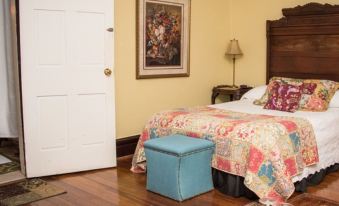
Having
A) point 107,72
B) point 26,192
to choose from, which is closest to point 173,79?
point 107,72

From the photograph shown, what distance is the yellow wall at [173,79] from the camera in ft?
14.4

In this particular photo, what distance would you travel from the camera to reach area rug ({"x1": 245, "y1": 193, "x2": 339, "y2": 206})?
10.1 ft

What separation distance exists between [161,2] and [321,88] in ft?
6.74

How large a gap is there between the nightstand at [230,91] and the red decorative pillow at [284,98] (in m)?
0.90

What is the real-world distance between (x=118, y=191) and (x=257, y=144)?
125 centimetres

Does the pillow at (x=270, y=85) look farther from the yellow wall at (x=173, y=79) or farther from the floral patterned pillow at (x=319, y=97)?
the yellow wall at (x=173, y=79)

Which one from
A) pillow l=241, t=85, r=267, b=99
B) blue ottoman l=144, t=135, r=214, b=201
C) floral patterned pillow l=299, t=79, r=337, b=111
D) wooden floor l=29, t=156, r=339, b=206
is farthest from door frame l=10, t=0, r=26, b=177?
floral patterned pillow l=299, t=79, r=337, b=111

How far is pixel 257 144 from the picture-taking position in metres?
3.05

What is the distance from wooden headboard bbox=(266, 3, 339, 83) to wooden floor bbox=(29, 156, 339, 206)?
4.61ft

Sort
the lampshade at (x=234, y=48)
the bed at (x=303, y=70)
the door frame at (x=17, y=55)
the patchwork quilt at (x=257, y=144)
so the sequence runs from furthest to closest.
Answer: the lampshade at (x=234, y=48) < the door frame at (x=17, y=55) < the bed at (x=303, y=70) < the patchwork quilt at (x=257, y=144)

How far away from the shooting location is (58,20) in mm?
3695

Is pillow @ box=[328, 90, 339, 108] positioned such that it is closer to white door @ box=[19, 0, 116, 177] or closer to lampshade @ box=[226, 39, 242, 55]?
lampshade @ box=[226, 39, 242, 55]

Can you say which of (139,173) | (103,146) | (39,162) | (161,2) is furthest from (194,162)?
(161,2)

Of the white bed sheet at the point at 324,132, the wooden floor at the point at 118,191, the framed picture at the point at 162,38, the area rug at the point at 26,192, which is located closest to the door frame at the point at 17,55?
the area rug at the point at 26,192
